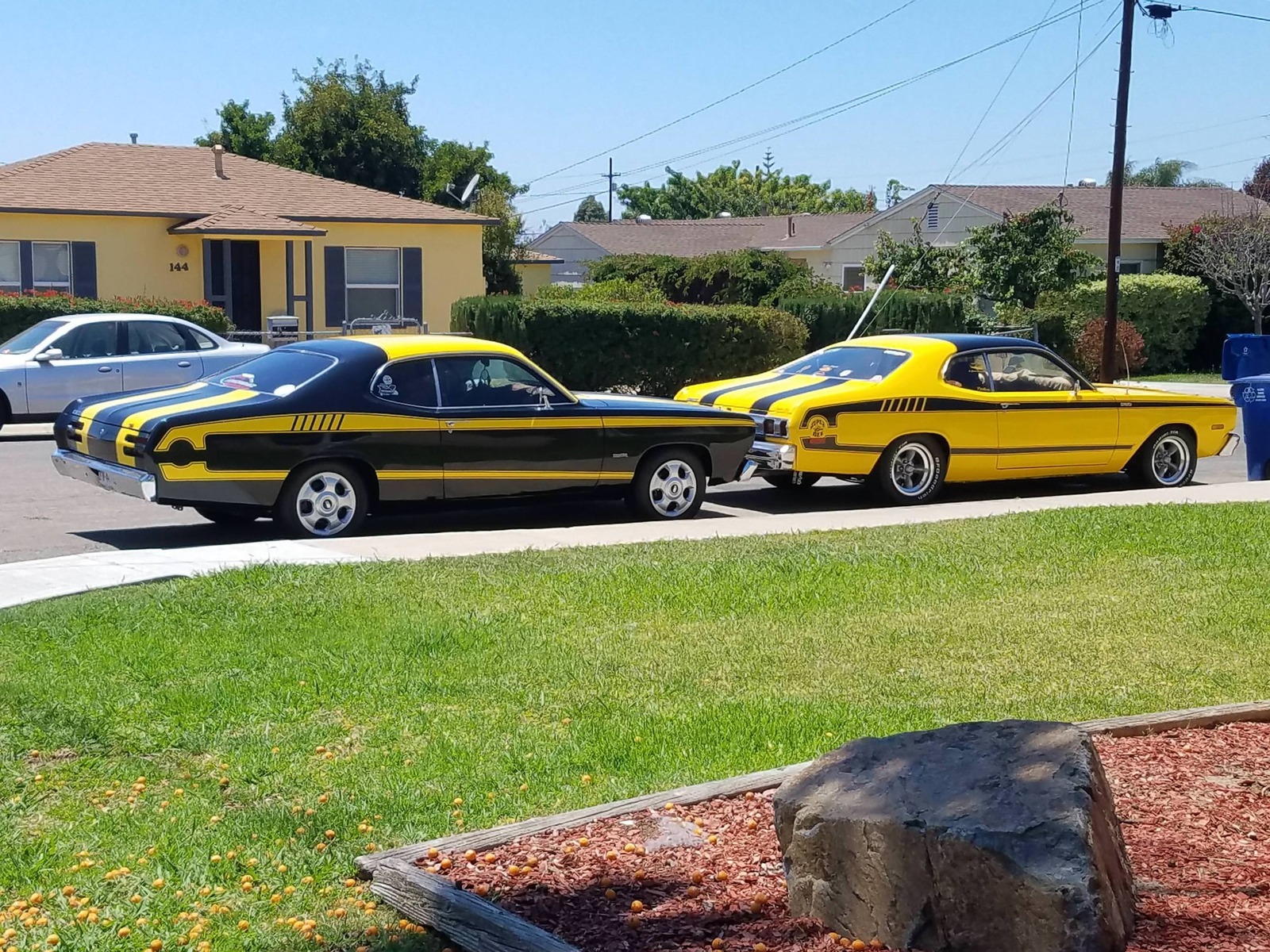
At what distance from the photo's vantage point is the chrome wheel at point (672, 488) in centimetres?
1230

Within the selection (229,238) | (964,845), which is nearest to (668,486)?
(964,845)

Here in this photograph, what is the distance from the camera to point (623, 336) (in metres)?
23.5

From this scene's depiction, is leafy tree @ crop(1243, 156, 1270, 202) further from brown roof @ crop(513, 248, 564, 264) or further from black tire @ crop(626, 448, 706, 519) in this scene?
black tire @ crop(626, 448, 706, 519)

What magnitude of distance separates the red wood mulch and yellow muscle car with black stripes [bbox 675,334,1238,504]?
313 inches

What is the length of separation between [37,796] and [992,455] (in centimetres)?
1014

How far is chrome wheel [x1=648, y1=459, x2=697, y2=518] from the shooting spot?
1230cm

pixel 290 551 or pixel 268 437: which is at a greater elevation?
pixel 268 437

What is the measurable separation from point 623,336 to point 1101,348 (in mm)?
12935

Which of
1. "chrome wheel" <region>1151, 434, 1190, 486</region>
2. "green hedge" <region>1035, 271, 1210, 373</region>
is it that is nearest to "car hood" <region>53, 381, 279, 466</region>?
"chrome wheel" <region>1151, 434, 1190, 486</region>

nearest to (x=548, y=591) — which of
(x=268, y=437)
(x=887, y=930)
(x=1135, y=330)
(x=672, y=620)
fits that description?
(x=672, y=620)

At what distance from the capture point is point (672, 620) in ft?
25.2

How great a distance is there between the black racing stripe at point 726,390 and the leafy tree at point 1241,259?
25.0 meters

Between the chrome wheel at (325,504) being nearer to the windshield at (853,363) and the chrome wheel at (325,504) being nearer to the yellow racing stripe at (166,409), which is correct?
the yellow racing stripe at (166,409)

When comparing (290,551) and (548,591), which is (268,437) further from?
(548,591)
